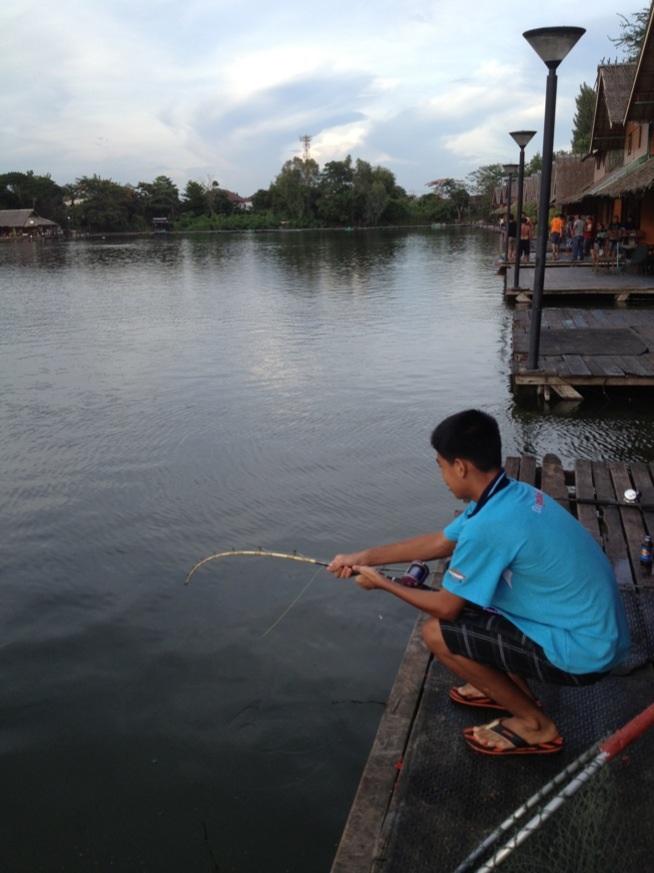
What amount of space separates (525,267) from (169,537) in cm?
2072

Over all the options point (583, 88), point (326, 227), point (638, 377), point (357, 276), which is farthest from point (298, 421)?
point (326, 227)

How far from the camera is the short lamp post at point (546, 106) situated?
27.8ft

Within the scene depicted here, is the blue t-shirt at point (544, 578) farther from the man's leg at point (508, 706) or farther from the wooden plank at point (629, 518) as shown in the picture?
the wooden plank at point (629, 518)

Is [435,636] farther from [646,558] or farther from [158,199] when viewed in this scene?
[158,199]

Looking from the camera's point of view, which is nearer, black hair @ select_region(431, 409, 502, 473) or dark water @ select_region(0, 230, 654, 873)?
black hair @ select_region(431, 409, 502, 473)

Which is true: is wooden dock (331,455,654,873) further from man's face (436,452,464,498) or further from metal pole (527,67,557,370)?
metal pole (527,67,557,370)

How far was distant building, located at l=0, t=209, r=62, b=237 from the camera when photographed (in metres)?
83.9

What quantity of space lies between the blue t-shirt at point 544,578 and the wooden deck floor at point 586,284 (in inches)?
639

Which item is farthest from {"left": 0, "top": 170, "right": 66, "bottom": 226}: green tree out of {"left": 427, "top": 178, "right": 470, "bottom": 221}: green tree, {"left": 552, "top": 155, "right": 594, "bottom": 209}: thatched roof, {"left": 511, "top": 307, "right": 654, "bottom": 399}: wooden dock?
{"left": 511, "top": 307, "right": 654, "bottom": 399}: wooden dock

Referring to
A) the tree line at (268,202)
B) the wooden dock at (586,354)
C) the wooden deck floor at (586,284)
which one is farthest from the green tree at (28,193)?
the wooden dock at (586,354)

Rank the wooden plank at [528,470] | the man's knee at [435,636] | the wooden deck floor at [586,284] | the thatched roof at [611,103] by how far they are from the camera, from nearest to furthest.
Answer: the man's knee at [435,636] → the wooden plank at [528,470] → the wooden deck floor at [586,284] → the thatched roof at [611,103]

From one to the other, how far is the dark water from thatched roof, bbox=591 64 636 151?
1474 cm

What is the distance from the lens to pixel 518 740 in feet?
9.61

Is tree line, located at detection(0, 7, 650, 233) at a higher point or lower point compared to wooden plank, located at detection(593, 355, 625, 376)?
higher
